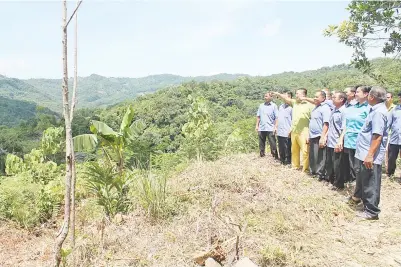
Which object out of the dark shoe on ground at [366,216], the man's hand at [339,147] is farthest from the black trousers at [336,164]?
the dark shoe on ground at [366,216]

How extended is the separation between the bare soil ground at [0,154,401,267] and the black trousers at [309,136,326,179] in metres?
0.45

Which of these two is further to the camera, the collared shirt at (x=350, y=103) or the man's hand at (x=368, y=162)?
the collared shirt at (x=350, y=103)

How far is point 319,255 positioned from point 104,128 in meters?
3.14

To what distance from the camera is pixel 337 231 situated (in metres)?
3.69

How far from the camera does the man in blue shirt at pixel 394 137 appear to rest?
5.62 meters

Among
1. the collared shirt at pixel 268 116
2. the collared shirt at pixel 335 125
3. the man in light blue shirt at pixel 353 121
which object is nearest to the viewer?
the man in light blue shirt at pixel 353 121

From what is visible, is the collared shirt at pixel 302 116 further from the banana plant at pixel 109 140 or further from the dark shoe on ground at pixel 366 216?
the banana plant at pixel 109 140

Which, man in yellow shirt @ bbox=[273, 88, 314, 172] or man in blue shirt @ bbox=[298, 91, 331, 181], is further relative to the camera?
man in yellow shirt @ bbox=[273, 88, 314, 172]

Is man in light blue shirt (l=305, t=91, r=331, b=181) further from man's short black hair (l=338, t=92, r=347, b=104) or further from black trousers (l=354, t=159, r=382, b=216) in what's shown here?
black trousers (l=354, t=159, r=382, b=216)

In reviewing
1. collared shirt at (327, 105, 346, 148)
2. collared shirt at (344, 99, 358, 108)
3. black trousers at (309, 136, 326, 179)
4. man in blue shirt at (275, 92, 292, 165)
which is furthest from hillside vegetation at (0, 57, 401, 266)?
collared shirt at (344, 99, 358, 108)

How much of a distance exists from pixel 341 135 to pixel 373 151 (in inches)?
43.0

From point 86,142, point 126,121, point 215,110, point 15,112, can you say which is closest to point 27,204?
point 86,142

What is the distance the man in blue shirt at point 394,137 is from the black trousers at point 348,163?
105cm

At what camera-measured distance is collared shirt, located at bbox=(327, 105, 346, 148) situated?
5070 millimetres
